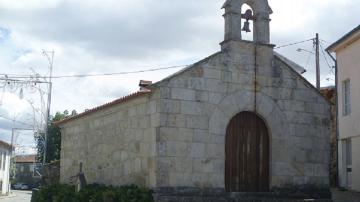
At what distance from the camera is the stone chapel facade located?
11.4 meters

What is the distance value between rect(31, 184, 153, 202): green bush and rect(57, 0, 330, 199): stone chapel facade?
1.02 ft

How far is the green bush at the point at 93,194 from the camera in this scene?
11.3m

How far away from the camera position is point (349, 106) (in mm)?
18750

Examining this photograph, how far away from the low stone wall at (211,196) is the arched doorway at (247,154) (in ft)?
1.35

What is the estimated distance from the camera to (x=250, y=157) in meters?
12.4

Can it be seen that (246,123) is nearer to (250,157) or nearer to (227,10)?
(250,157)

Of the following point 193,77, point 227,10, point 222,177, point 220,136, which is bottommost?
point 222,177

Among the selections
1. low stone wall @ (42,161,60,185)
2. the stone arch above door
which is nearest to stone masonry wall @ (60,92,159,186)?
low stone wall @ (42,161,60,185)

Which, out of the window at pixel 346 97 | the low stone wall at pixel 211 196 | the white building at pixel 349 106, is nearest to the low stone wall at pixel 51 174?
the low stone wall at pixel 211 196

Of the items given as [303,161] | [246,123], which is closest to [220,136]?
[246,123]

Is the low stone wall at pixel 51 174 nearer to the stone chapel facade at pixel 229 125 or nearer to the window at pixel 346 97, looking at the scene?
the stone chapel facade at pixel 229 125

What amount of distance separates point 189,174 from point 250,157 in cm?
177

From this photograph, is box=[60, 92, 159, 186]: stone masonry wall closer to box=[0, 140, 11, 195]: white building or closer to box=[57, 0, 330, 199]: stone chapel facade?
box=[57, 0, 330, 199]: stone chapel facade

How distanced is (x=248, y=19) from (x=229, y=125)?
2636 millimetres
